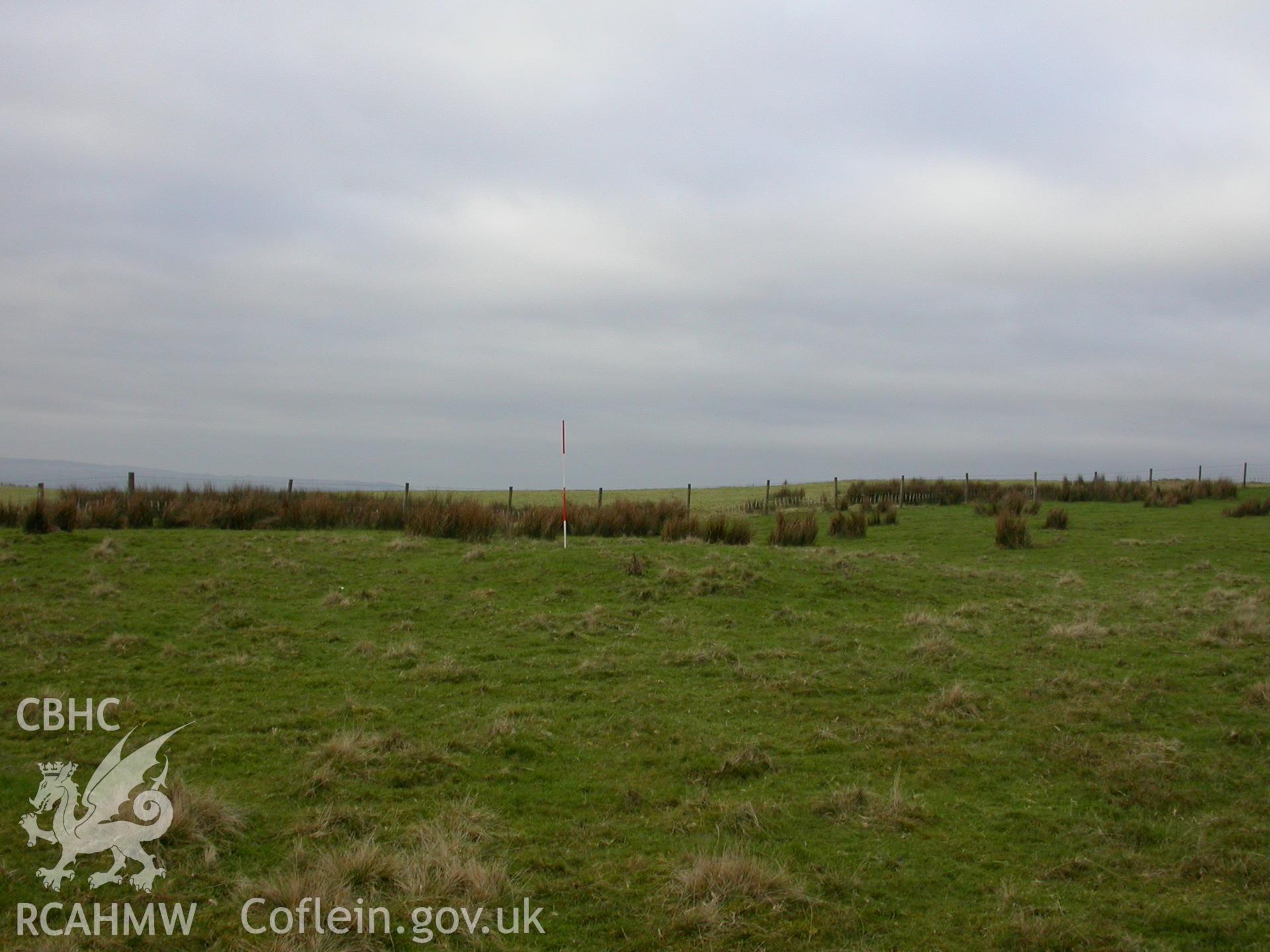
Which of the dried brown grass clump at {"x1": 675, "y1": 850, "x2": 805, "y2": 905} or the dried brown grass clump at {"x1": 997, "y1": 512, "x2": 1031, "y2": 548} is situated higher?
the dried brown grass clump at {"x1": 997, "y1": 512, "x2": 1031, "y2": 548}

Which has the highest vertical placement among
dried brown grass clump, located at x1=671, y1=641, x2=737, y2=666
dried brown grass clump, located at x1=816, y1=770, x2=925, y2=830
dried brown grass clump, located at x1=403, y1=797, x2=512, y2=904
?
dried brown grass clump, located at x1=671, y1=641, x2=737, y2=666

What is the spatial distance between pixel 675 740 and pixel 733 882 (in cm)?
339

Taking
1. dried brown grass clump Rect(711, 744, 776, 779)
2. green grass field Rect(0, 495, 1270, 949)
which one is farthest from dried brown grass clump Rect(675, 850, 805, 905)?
dried brown grass clump Rect(711, 744, 776, 779)

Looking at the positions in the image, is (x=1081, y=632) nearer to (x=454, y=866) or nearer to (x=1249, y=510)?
(x=454, y=866)

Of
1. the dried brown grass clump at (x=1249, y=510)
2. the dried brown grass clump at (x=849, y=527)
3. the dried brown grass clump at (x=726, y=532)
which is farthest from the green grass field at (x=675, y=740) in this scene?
the dried brown grass clump at (x=1249, y=510)

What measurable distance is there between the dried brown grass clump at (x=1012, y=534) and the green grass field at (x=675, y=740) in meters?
6.82

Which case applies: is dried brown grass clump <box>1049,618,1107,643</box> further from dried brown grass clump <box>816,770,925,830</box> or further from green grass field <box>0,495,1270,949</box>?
dried brown grass clump <box>816,770,925,830</box>

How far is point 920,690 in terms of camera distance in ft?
36.9

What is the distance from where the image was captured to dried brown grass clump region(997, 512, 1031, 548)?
25625mm

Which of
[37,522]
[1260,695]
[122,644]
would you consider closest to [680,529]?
[122,644]

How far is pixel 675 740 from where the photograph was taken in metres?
9.28

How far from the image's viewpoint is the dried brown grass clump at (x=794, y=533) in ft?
84.4

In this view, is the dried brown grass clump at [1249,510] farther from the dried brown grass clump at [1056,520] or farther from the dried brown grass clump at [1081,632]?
the dried brown grass clump at [1081,632]

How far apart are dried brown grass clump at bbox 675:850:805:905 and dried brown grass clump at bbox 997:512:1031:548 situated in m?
21.8
